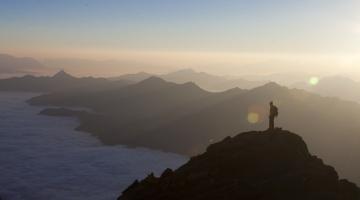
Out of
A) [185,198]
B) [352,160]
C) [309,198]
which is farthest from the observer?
[352,160]

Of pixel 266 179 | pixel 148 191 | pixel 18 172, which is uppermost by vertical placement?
pixel 266 179

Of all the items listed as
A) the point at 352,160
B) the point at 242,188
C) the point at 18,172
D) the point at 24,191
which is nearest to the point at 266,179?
the point at 242,188

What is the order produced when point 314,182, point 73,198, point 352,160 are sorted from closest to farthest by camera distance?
point 314,182 → point 73,198 → point 352,160

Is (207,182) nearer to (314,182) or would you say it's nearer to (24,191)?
(314,182)

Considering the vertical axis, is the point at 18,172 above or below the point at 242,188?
below

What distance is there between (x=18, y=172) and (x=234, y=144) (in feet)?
503

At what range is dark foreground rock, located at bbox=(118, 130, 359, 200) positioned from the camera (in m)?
54.7

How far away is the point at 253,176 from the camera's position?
2325 inches

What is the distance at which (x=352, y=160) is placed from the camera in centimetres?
18762

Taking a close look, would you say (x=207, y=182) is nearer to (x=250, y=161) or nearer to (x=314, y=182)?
(x=250, y=161)

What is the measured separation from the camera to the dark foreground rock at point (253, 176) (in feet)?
180

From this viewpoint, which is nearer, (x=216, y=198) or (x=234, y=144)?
(x=216, y=198)

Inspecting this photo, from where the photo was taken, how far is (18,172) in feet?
652

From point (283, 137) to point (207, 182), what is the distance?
12.3 metres
